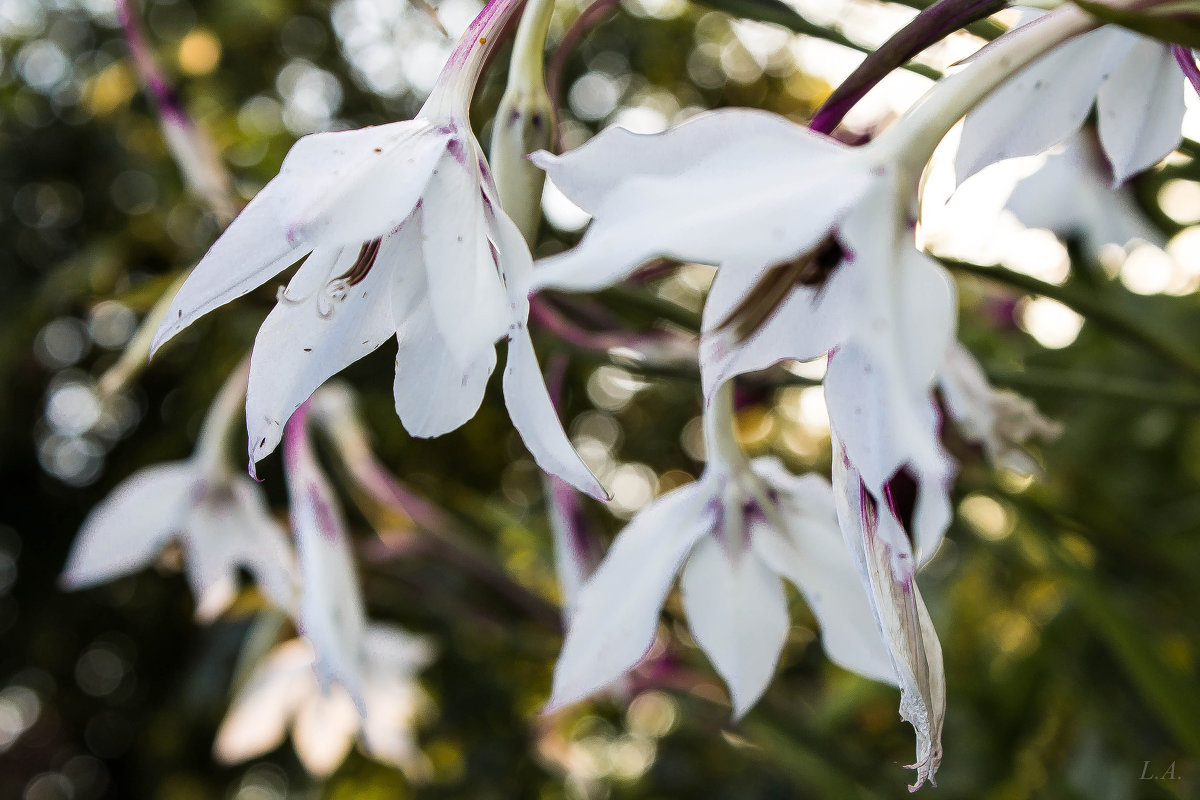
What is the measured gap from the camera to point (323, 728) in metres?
0.72

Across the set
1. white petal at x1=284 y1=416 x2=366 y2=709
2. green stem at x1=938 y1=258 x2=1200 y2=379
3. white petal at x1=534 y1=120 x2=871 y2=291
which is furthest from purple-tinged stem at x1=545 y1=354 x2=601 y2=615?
white petal at x1=534 y1=120 x2=871 y2=291

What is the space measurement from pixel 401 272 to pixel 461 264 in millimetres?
31

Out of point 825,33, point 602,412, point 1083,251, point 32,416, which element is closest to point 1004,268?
point 825,33

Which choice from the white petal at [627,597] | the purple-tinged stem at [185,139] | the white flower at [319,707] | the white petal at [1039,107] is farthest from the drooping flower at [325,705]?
the white petal at [1039,107]

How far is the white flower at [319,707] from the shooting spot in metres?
0.67

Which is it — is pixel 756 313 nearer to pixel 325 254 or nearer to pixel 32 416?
pixel 325 254

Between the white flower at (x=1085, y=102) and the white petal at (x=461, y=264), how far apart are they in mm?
120

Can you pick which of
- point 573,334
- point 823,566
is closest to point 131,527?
point 573,334

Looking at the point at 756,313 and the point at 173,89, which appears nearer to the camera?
the point at 756,313

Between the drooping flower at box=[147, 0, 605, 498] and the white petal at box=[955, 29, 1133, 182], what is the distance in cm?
12

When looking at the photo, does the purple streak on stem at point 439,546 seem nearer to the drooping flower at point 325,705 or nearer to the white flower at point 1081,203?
the drooping flower at point 325,705

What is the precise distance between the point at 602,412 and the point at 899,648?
1.53m

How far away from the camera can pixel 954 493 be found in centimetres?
51

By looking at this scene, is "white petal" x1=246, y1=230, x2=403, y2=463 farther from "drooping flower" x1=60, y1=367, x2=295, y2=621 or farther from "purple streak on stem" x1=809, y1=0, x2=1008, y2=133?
"drooping flower" x1=60, y1=367, x2=295, y2=621
